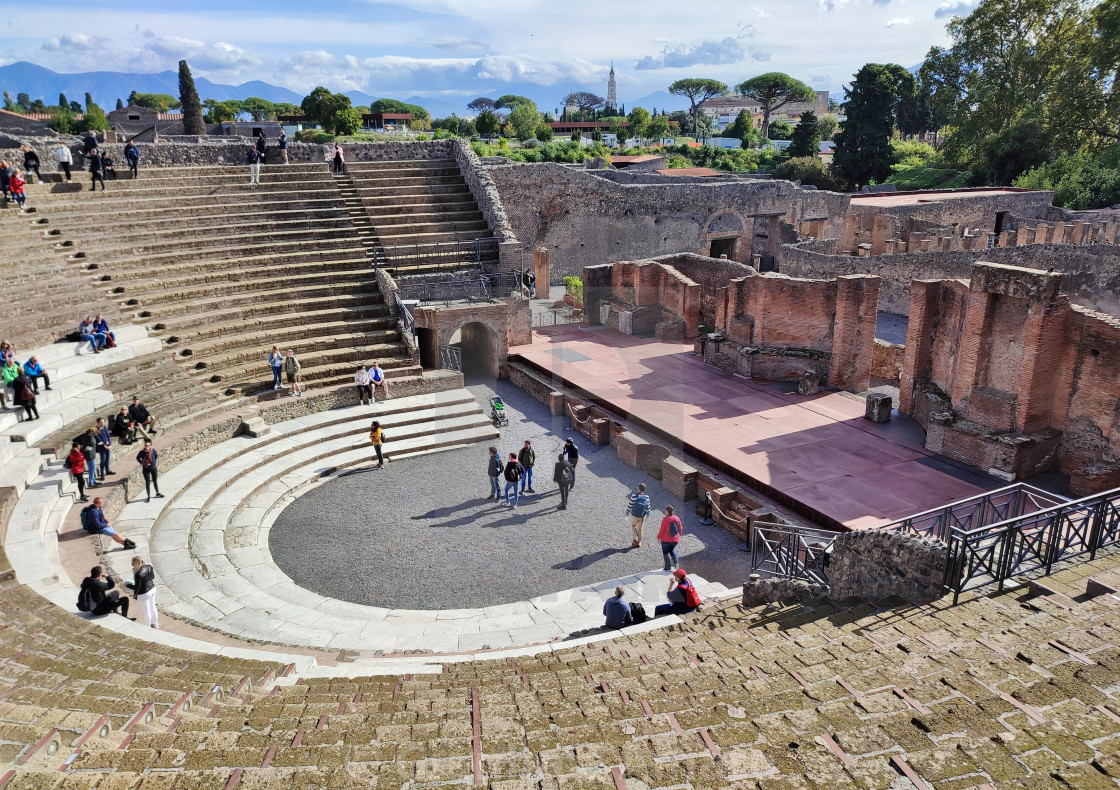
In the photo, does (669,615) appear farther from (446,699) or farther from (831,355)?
(831,355)

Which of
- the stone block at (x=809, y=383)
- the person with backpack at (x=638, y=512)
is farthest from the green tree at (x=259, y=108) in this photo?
the person with backpack at (x=638, y=512)

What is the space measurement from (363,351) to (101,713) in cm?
1297

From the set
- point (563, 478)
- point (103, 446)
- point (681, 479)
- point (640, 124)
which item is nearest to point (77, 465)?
point (103, 446)

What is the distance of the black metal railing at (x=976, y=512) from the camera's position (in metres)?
9.15

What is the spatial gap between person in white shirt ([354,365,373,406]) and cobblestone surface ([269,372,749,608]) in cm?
234

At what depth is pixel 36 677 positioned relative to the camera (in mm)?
6520

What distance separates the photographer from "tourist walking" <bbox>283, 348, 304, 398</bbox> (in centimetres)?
1627

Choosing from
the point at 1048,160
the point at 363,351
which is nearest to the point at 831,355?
the point at 363,351

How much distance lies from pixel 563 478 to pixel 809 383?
22.9ft

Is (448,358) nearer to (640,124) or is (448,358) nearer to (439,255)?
(439,255)

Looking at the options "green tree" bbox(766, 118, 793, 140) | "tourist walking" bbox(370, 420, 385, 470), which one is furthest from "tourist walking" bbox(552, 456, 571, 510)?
"green tree" bbox(766, 118, 793, 140)

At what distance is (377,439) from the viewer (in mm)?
14867

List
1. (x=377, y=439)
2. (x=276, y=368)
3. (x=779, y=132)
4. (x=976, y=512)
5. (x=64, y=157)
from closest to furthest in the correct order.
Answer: (x=976, y=512)
(x=377, y=439)
(x=276, y=368)
(x=64, y=157)
(x=779, y=132)

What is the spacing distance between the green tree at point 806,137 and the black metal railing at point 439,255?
140ft
